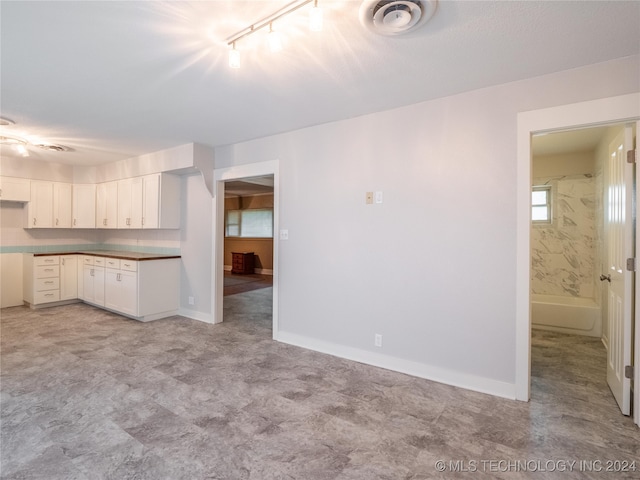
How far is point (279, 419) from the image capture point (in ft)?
7.16

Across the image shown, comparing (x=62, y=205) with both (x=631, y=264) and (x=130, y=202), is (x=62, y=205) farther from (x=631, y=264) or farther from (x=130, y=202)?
(x=631, y=264)

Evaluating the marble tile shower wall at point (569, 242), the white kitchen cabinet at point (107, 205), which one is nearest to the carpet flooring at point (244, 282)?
the white kitchen cabinet at point (107, 205)

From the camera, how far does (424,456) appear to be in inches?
71.7

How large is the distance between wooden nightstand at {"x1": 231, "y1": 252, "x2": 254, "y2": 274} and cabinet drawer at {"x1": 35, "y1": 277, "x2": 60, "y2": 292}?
184 inches

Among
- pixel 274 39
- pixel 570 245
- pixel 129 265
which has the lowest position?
pixel 129 265

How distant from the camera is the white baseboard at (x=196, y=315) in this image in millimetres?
4508

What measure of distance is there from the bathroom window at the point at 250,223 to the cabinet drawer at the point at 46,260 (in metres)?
5.02

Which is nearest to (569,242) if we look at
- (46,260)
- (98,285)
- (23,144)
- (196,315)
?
(196,315)

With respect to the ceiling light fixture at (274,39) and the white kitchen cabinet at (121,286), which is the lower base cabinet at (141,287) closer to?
the white kitchen cabinet at (121,286)

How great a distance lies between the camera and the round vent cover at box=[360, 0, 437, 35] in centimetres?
160

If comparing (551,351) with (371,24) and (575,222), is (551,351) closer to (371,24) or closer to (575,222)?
(575,222)

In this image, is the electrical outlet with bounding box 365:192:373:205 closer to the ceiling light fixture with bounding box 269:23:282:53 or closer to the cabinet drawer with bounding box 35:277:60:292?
the ceiling light fixture with bounding box 269:23:282:53

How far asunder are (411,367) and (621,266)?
1793 millimetres

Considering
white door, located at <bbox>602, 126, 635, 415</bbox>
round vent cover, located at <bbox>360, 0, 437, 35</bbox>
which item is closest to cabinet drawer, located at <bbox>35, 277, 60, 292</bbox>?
round vent cover, located at <bbox>360, 0, 437, 35</bbox>
